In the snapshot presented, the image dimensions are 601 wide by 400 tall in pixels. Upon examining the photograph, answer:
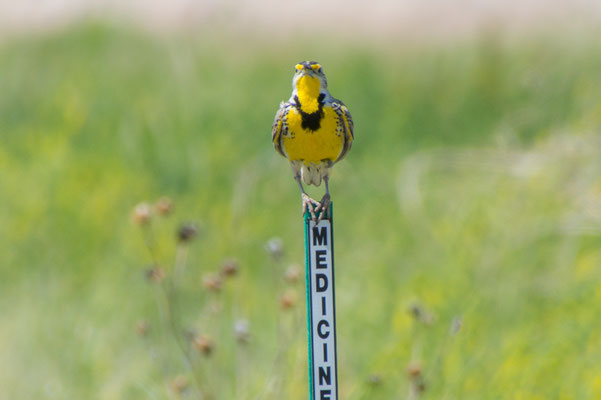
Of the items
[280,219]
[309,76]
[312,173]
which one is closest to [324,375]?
[312,173]

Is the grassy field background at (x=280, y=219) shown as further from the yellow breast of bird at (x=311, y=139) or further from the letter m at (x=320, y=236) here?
the letter m at (x=320, y=236)

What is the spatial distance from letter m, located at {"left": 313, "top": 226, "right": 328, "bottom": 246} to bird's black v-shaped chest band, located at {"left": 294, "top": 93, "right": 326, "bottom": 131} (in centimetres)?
26

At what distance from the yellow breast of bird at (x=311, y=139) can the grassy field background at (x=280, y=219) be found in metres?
0.36

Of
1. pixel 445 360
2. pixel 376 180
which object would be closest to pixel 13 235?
pixel 376 180

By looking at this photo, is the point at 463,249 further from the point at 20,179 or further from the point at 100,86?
the point at 100,86

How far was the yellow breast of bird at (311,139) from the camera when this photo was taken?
1780mm

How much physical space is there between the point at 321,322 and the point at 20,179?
11.8 feet

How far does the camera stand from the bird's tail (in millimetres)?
1820

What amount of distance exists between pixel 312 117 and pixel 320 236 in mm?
295

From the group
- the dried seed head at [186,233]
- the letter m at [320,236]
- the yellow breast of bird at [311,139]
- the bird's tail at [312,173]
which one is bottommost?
the letter m at [320,236]

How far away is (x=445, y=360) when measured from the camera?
Answer: 10.2ft

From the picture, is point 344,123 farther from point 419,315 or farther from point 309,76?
point 419,315

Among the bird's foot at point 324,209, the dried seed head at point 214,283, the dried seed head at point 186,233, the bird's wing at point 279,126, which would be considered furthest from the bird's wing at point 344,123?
the dried seed head at point 214,283

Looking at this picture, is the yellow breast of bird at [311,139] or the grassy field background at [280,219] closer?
the yellow breast of bird at [311,139]
